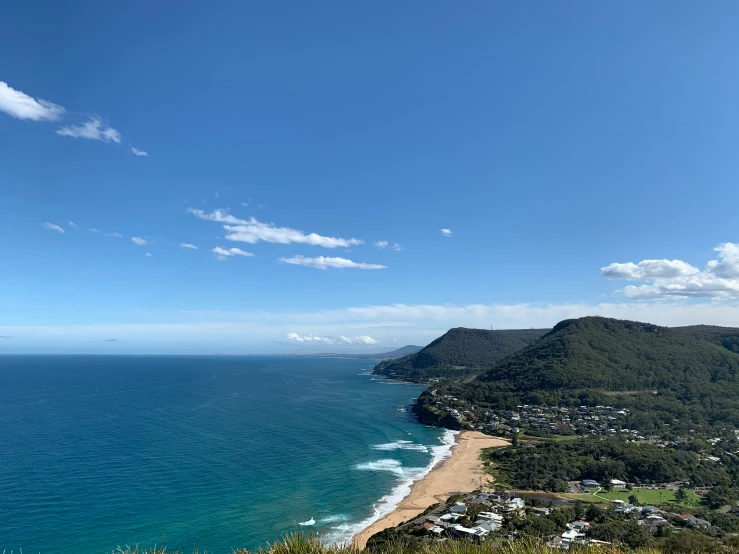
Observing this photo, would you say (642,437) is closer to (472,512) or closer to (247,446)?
(472,512)

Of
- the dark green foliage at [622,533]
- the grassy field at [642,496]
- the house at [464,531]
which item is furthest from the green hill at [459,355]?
the house at [464,531]

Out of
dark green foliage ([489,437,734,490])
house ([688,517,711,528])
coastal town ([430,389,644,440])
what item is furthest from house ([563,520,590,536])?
coastal town ([430,389,644,440])

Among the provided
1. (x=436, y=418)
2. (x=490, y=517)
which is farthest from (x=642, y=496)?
(x=436, y=418)

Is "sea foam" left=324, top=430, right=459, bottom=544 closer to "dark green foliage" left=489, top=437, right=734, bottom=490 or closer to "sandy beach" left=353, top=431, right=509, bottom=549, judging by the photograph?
"sandy beach" left=353, top=431, right=509, bottom=549

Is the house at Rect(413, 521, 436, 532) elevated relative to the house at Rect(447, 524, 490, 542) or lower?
lower

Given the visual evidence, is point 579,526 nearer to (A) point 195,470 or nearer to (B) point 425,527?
(B) point 425,527

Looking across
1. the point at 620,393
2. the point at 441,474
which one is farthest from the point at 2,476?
the point at 620,393

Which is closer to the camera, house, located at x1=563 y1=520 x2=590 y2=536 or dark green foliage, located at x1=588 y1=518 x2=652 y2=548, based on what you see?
dark green foliage, located at x1=588 y1=518 x2=652 y2=548
